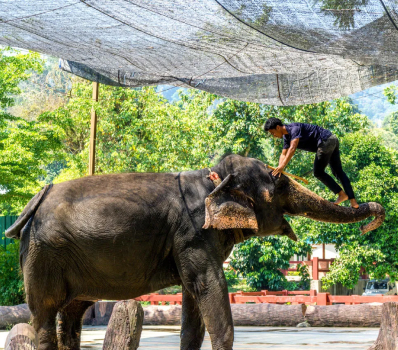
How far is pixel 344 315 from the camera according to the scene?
14.1 m

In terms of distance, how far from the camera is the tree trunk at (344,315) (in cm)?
1384

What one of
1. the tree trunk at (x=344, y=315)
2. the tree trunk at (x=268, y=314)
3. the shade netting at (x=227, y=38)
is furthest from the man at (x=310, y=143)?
the tree trunk at (x=268, y=314)

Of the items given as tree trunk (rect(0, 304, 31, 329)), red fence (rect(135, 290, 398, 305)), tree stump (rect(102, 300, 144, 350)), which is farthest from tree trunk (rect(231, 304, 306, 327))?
tree stump (rect(102, 300, 144, 350))

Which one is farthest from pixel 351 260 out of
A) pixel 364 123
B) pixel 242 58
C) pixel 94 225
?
pixel 94 225

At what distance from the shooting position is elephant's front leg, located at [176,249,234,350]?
18.6 feet

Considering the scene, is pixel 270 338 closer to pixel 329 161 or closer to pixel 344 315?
pixel 344 315

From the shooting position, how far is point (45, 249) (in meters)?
5.79

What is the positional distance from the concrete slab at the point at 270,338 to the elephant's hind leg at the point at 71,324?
2960 mm

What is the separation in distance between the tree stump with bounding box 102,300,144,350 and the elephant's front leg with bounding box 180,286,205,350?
118cm

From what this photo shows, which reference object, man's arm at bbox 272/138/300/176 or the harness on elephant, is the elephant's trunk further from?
the harness on elephant

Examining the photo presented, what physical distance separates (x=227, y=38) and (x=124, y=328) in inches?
119

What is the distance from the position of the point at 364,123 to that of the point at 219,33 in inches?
748

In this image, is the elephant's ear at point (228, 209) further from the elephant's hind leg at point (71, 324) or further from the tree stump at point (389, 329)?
the elephant's hind leg at point (71, 324)

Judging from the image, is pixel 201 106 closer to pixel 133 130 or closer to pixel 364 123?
pixel 133 130
